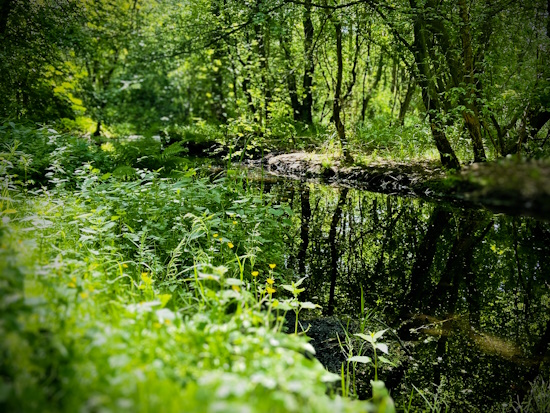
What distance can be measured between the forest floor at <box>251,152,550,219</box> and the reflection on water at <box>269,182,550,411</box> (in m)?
0.65

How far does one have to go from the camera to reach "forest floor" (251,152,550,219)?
51.1 inches

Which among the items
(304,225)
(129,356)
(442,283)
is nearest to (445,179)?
(129,356)

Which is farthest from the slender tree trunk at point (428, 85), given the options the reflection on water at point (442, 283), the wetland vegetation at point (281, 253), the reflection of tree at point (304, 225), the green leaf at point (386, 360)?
the green leaf at point (386, 360)

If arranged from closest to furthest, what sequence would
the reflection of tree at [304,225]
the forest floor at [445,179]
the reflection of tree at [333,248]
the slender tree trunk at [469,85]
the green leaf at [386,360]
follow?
the forest floor at [445,179] → the green leaf at [386,360] → the reflection of tree at [333,248] → the reflection of tree at [304,225] → the slender tree trunk at [469,85]

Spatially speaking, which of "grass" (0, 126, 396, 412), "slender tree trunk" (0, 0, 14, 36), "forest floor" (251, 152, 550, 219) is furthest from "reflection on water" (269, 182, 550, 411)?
"slender tree trunk" (0, 0, 14, 36)

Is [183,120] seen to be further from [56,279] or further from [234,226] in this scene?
[56,279]

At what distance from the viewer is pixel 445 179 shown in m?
2.03

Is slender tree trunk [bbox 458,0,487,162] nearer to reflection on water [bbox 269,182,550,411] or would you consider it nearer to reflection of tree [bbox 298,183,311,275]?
reflection on water [bbox 269,182,550,411]

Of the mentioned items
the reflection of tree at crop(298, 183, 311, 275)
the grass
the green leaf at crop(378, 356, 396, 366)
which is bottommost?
the green leaf at crop(378, 356, 396, 366)

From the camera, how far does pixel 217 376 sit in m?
1.30

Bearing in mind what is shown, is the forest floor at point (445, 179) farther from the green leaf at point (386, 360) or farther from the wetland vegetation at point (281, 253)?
the green leaf at point (386, 360)

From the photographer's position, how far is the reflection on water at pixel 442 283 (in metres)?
3.07

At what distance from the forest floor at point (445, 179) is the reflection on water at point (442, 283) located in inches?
25.6

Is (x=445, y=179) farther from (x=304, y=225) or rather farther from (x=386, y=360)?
(x=304, y=225)
